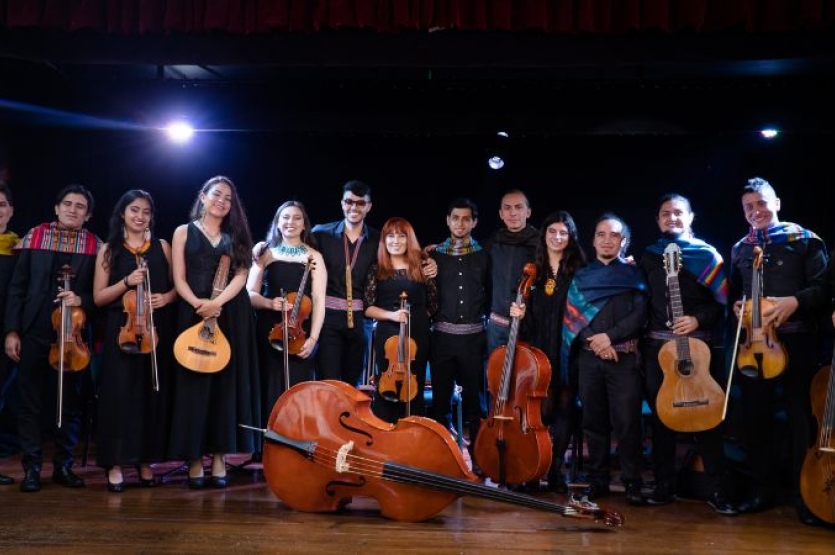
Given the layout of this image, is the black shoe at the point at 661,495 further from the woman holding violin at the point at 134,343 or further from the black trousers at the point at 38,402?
the black trousers at the point at 38,402

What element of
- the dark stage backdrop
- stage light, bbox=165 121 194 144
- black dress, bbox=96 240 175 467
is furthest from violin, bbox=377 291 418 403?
stage light, bbox=165 121 194 144

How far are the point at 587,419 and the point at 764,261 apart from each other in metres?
1.20

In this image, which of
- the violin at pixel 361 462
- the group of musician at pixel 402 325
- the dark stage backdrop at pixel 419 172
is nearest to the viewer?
the violin at pixel 361 462

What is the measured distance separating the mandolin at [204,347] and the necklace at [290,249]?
0.51 m

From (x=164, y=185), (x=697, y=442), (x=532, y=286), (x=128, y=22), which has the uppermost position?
(x=128, y=22)

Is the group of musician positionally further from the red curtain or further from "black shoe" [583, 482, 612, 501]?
the red curtain

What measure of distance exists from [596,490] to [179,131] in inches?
177

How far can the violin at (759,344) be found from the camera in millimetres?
3877

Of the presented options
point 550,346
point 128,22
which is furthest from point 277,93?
point 550,346

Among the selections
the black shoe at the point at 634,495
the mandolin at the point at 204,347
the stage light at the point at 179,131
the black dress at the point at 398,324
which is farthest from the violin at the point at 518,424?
the stage light at the point at 179,131

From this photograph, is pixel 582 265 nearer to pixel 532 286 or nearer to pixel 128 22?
pixel 532 286

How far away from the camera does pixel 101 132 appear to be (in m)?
7.06

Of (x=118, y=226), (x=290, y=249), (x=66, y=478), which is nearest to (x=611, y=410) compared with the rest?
(x=290, y=249)

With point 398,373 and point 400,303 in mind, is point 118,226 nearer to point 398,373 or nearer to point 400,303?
point 400,303
